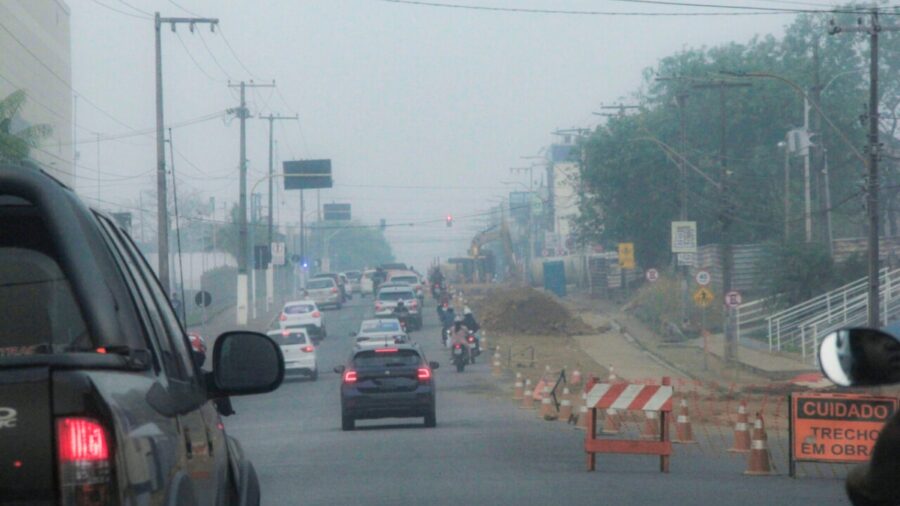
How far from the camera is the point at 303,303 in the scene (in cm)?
5506

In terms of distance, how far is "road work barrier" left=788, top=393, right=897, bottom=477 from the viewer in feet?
52.4

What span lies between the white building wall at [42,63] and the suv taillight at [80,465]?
57.1 meters

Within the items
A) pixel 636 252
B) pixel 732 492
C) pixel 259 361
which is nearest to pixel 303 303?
pixel 636 252

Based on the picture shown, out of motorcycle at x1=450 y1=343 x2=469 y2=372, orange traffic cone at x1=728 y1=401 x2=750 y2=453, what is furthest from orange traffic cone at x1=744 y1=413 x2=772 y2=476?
motorcycle at x1=450 y1=343 x2=469 y2=372

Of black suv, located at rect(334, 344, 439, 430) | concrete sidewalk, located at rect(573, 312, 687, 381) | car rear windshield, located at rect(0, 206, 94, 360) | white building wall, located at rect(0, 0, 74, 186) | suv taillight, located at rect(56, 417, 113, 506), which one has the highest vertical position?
white building wall, located at rect(0, 0, 74, 186)

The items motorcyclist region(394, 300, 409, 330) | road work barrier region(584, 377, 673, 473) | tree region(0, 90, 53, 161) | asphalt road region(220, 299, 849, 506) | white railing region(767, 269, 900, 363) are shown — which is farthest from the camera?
motorcyclist region(394, 300, 409, 330)

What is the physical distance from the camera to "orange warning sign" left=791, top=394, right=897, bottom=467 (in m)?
16.0

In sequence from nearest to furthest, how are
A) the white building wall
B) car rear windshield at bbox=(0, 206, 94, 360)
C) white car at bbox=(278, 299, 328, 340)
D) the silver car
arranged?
car rear windshield at bbox=(0, 206, 94, 360)
white car at bbox=(278, 299, 328, 340)
the white building wall
the silver car

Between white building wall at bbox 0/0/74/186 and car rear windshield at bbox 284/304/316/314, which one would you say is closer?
car rear windshield at bbox 284/304/316/314

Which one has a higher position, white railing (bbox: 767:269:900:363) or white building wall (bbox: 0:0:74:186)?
white building wall (bbox: 0:0:74:186)

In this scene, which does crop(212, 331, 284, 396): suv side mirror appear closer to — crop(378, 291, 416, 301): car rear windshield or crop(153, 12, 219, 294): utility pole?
crop(153, 12, 219, 294): utility pole

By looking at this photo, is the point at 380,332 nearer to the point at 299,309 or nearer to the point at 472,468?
the point at 299,309

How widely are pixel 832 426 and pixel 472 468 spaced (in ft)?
13.8

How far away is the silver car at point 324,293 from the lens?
71.9 m
